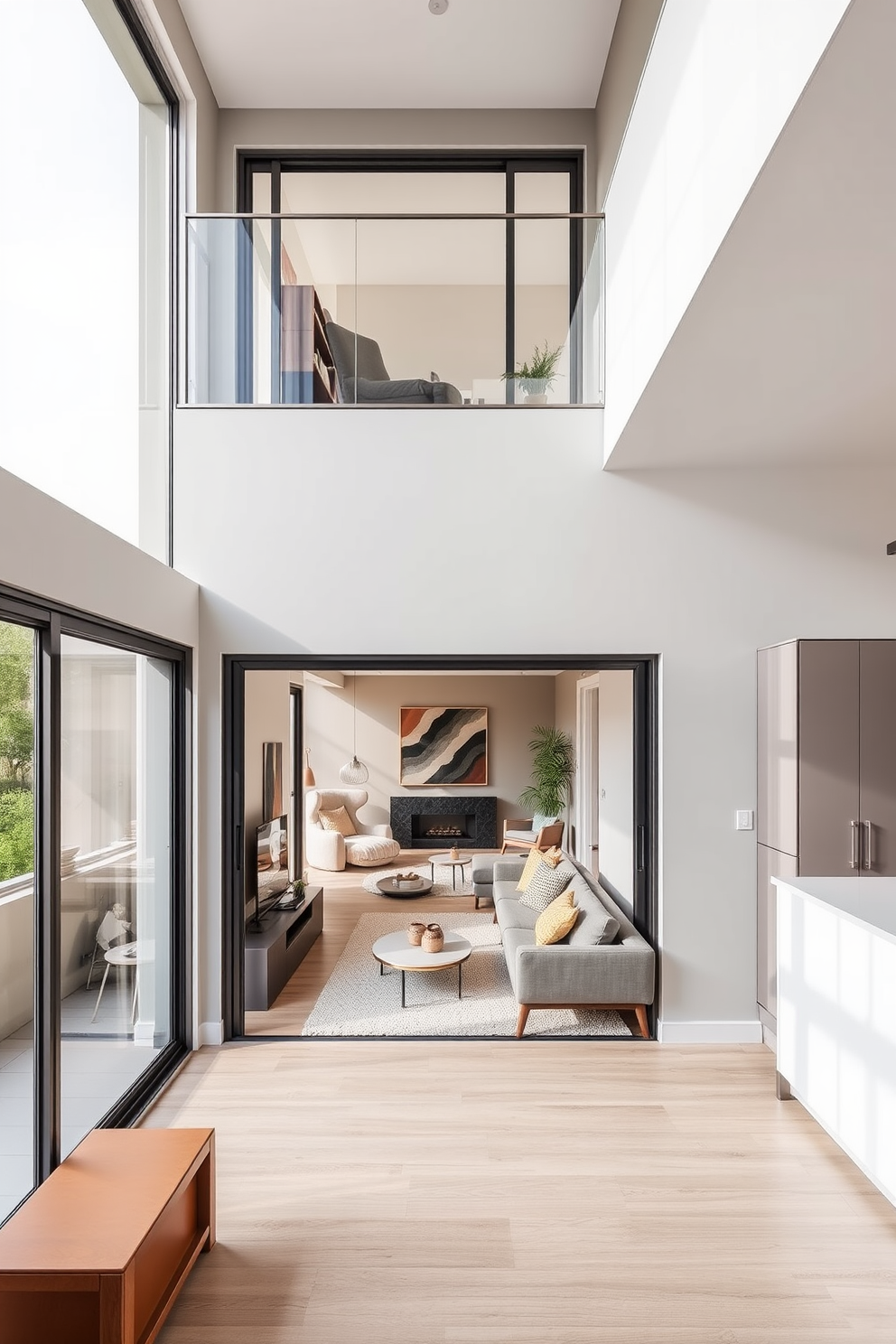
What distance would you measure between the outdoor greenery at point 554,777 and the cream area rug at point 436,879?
1088 mm

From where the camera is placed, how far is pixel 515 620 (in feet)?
13.3

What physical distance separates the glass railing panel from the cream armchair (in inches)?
225

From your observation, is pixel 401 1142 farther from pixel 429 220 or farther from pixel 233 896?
pixel 429 220

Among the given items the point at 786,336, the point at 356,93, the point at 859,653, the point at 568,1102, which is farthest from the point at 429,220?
the point at 568,1102

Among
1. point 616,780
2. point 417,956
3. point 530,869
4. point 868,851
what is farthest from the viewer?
point 530,869

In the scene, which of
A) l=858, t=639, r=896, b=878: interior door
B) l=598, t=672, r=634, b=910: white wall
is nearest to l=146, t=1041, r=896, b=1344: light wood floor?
l=858, t=639, r=896, b=878: interior door

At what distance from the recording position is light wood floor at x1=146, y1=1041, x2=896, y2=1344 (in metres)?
2.19

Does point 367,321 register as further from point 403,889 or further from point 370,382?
point 403,889

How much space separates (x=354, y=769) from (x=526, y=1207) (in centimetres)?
697

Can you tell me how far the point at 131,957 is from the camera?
11.2 feet

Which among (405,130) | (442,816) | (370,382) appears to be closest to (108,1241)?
(370,382)

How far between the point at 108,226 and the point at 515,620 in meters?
2.45

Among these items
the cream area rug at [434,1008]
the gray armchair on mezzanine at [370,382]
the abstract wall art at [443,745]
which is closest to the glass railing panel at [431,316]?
the gray armchair on mezzanine at [370,382]

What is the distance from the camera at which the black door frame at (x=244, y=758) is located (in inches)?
159
